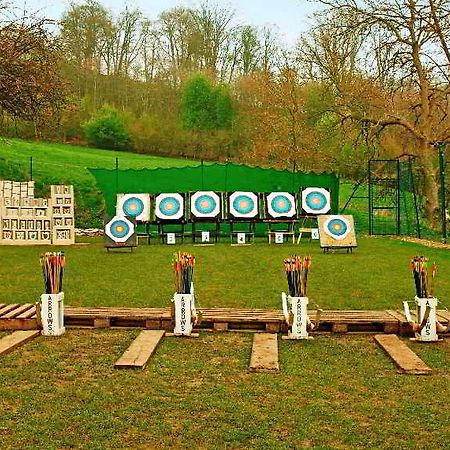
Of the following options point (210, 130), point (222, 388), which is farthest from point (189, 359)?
point (210, 130)

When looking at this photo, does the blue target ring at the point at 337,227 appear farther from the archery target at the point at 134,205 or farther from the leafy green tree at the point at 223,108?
the leafy green tree at the point at 223,108

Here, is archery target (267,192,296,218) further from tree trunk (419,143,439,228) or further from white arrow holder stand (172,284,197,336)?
white arrow holder stand (172,284,197,336)

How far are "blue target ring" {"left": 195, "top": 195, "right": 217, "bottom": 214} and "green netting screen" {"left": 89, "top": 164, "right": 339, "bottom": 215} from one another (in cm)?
159

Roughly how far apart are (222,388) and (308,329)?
1593 millimetres

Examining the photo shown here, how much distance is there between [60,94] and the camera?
13.7 metres

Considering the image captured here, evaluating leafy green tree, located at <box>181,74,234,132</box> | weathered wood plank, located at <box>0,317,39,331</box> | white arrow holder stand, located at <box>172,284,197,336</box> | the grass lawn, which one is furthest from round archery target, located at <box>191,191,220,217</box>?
leafy green tree, located at <box>181,74,234,132</box>

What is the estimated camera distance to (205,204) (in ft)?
56.7

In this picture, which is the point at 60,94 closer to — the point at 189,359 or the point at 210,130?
the point at 189,359

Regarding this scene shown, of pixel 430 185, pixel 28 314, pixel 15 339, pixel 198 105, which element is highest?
pixel 198 105

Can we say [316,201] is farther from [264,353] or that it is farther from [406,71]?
[264,353]

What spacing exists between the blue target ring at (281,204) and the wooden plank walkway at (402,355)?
11939mm

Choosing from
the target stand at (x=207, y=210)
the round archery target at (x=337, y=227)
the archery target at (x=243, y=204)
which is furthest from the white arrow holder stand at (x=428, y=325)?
the archery target at (x=243, y=204)

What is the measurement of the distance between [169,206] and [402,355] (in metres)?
12.8

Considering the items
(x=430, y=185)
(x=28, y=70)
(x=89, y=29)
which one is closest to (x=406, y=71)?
(x=430, y=185)
